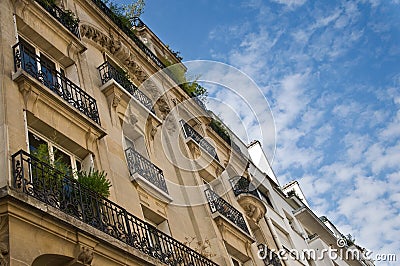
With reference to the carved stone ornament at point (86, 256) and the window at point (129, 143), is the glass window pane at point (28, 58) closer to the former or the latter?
the window at point (129, 143)

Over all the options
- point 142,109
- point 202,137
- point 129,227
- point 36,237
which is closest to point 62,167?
point 129,227

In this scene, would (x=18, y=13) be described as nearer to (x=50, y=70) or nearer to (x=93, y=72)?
(x=50, y=70)

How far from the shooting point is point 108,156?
11539 millimetres

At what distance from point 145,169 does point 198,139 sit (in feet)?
16.7

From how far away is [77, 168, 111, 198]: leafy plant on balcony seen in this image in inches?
379

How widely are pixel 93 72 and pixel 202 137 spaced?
5.75 m

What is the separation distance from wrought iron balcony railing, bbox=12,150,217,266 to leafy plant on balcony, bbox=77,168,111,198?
0.57 feet

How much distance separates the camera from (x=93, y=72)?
45.2 ft

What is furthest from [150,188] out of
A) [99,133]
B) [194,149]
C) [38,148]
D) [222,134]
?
[222,134]

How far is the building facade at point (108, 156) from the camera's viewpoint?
806 cm

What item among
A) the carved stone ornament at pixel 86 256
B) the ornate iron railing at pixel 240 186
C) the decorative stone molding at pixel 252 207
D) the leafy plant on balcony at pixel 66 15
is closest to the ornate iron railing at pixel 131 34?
the leafy plant on balcony at pixel 66 15

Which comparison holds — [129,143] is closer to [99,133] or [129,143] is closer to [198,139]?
[99,133]

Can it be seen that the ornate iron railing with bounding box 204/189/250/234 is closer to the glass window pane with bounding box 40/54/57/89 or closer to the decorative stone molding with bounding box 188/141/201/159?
the decorative stone molding with bounding box 188/141/201/159

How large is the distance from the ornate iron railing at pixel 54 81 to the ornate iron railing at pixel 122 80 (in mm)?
1791
